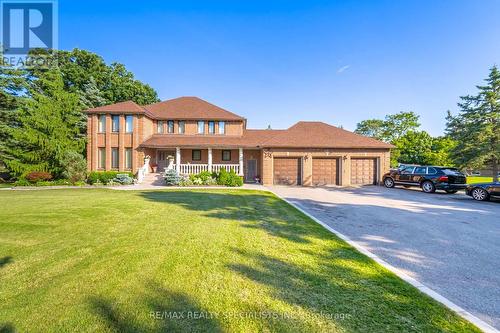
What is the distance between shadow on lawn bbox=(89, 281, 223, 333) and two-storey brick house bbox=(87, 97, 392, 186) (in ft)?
52.0

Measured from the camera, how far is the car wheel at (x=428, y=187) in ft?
45.9

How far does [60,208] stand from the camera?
7.79 m

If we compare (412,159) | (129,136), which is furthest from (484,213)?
(412,159)

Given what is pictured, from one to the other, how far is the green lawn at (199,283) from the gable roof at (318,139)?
44.3ft

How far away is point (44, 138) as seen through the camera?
60.3 feet

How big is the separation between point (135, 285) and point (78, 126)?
26497 millimetres

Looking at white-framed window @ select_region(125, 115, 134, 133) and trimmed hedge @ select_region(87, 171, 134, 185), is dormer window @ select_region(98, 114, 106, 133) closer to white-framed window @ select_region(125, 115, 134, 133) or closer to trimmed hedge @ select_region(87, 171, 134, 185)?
white-framed window @ select_region(125, 115, 134, 133)

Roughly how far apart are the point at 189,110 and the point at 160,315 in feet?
73.2

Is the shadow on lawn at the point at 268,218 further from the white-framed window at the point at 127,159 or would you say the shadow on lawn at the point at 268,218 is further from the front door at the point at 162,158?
the front door at the point at 162,158

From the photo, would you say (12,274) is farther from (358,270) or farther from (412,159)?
(412,159)

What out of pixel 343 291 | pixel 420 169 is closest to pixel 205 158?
pixel 420 169

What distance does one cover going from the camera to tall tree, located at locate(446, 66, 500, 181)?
61.5ft

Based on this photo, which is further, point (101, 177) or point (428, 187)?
point (101, 177)

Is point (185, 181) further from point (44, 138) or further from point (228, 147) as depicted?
point (44, 138)
